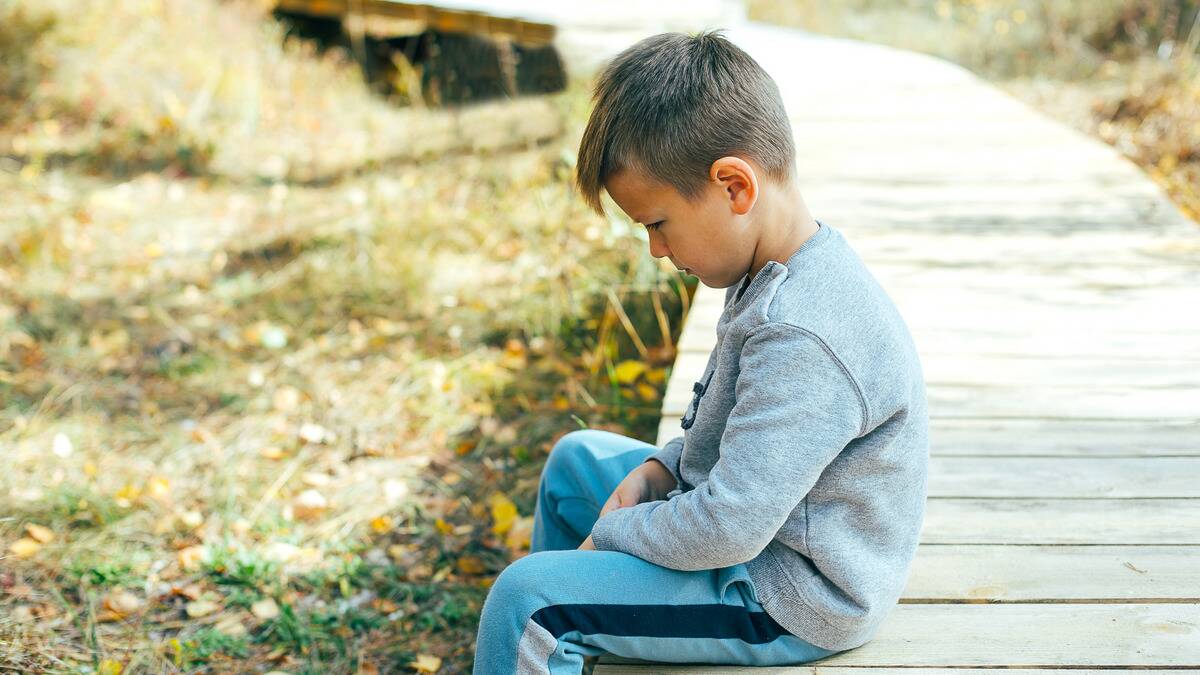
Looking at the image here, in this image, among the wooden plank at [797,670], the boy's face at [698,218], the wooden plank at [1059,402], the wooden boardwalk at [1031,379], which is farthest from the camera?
the wooden plank at [1059,402]

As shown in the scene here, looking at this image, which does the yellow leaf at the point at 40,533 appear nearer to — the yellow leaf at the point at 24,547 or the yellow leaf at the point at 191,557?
the yellow leaf at the point at 24,547

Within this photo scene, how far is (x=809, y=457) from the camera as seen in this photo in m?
1.47

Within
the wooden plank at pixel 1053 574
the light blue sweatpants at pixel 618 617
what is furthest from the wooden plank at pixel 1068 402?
the light blue sweatpants at pixel 618 617

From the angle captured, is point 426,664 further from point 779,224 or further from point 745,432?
point 779,224

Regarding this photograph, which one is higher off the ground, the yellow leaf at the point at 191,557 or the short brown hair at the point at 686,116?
the short brown hair at the point at 686,116

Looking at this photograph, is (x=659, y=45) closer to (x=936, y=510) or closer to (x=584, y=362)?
(x=936, y=510)

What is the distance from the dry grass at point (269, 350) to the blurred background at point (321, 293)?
1cm

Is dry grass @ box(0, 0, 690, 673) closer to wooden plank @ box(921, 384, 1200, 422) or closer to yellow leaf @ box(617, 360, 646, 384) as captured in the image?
yellow leaf @ box(617, 360, 646, 384)

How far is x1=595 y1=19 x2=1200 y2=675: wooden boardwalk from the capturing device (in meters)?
1.81

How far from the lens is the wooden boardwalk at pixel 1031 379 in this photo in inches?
71.3

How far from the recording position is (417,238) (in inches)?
192

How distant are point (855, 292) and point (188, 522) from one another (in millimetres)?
2125

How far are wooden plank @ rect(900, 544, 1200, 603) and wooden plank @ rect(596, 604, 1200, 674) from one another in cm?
3

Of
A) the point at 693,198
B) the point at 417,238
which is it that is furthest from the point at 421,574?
the point at 417,238
